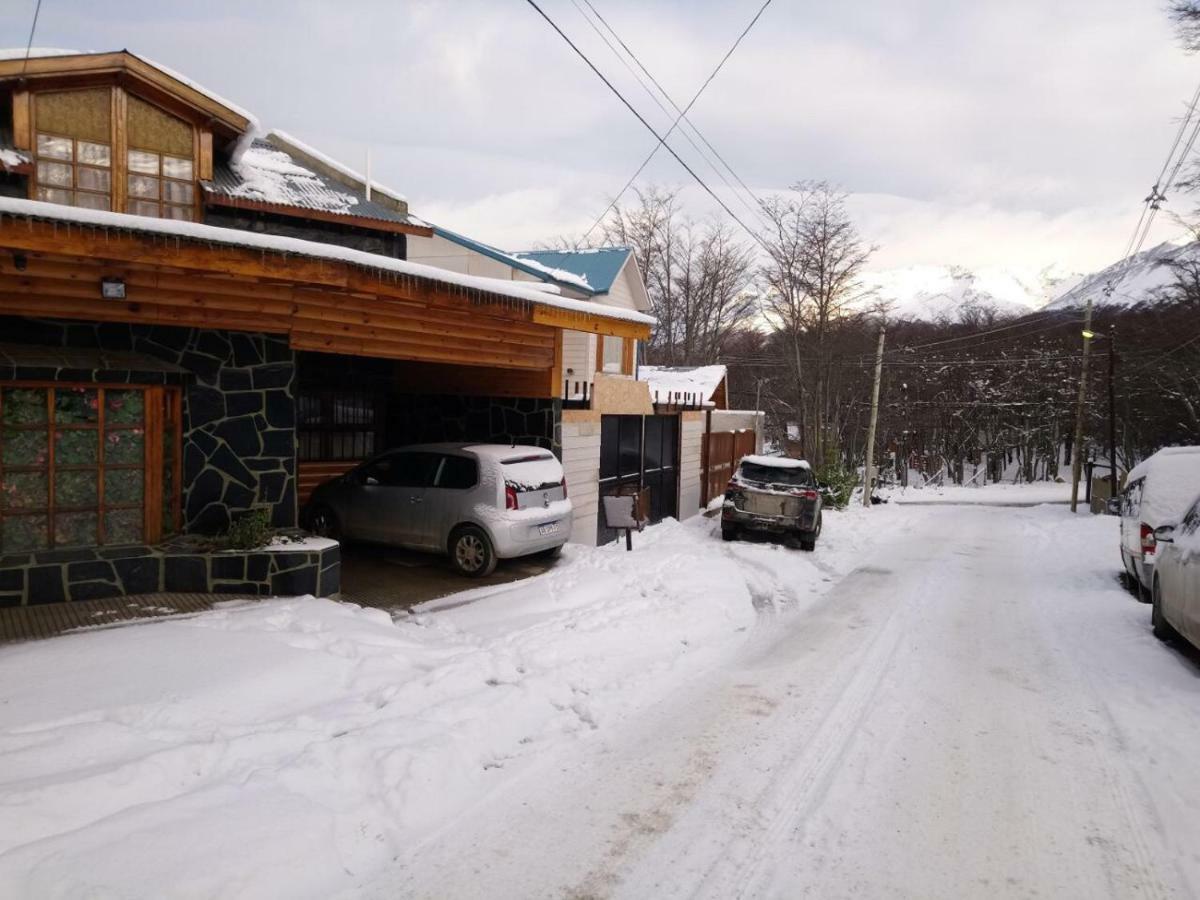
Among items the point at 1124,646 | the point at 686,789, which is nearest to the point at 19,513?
the point at 686,789

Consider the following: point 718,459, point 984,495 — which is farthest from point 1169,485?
point 984,495

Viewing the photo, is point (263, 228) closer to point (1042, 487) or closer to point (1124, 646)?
point (1124, 646)

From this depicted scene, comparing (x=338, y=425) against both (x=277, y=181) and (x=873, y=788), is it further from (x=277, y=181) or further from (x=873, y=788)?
(x=873, y=788)

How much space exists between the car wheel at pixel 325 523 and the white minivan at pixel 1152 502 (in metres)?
10.1

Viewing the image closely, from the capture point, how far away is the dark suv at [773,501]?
12406mm

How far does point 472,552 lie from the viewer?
28.2 ft

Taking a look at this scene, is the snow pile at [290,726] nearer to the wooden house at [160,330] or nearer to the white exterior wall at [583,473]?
the wooden house at [160,330]

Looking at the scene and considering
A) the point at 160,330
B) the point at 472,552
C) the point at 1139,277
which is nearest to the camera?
the point at 160,330

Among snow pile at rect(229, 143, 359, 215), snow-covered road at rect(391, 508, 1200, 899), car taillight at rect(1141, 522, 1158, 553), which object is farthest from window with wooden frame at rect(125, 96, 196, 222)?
car taillight at rect(1141, 522, 1158, 553)

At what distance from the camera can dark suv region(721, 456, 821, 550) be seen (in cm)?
1241

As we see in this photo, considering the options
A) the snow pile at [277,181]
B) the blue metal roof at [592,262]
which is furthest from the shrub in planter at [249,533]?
the blue metal roof at [592,262]

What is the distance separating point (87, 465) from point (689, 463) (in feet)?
39.1

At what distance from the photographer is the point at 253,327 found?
22.6 feet

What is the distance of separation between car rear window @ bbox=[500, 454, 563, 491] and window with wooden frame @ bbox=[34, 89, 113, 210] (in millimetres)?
6100
